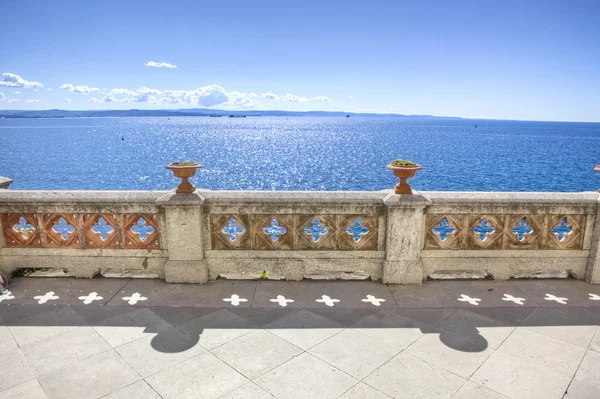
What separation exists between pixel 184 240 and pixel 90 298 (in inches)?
65.1

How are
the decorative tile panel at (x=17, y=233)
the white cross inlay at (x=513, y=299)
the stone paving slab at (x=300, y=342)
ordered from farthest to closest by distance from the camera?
the decorative tile panel at (x=17, y=233), the white cross inlay at (x=513, y=299), the stone paving slab at (x=300, y=342)

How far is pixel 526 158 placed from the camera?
77.1 metres

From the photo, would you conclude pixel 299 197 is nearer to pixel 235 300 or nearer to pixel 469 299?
pixel 235 300

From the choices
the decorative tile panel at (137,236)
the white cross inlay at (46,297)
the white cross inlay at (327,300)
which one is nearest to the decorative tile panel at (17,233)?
the white cross inlay at (46,297)

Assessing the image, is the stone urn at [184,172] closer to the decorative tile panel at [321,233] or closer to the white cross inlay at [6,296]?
the decorative tile panel at [321,233]

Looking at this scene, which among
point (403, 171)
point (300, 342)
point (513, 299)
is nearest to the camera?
point (300, 342)

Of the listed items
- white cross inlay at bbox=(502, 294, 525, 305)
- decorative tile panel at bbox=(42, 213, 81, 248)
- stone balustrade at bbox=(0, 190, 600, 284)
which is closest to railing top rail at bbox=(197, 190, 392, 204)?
stone balustrade at bbox=(0, 190, 600, 284)

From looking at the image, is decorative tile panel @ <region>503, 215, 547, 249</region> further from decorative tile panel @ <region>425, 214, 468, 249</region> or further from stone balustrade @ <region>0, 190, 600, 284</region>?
decorative tile panel @ <region>425, 214, 468, 249</region>

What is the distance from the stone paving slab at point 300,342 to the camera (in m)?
4.16

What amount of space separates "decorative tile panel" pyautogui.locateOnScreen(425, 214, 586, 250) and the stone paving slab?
0.71 m

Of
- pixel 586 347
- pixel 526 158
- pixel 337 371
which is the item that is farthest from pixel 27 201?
pixel 526 158

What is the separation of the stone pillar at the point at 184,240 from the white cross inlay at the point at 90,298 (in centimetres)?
108

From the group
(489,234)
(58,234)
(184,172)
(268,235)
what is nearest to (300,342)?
(268,235)

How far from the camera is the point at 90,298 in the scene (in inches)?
244
